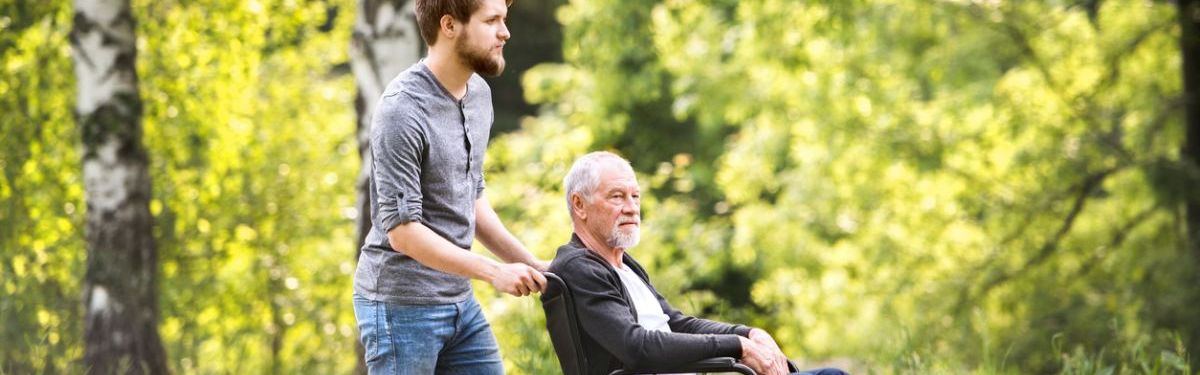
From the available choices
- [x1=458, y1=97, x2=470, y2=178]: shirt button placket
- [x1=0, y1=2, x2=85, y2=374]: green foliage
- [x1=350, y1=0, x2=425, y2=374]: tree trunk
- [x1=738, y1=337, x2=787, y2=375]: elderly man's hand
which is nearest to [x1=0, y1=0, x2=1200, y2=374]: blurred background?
[x1=0, y1=2, x2=85, y2=374]: green foliage

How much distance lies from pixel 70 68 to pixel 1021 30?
717 cm

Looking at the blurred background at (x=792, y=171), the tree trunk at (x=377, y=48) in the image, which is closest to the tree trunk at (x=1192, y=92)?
the blurred background at (x=792, y=171)

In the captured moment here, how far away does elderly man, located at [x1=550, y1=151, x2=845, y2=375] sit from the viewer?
3221 mm

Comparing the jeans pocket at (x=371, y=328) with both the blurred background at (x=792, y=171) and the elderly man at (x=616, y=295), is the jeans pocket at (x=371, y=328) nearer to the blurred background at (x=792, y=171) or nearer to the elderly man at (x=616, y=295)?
the elderly man at (x=616, y=295)

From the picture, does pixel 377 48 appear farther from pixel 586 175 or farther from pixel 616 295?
pixel 616 295

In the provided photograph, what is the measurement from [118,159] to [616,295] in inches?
170

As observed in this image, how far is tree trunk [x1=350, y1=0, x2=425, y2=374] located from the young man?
252 cm

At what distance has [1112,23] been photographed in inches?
492

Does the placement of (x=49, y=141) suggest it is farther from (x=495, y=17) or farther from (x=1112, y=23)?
(x=1112, y=23)

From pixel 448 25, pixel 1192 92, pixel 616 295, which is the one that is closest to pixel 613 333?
pixel 616 295

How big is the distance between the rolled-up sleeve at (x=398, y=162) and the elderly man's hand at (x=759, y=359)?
0.83 m

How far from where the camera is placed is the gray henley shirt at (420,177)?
2801 millimetres

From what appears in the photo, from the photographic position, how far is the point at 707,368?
126 inches

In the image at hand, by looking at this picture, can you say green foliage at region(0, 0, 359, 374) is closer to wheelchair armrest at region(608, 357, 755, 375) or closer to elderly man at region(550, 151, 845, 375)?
A: elderly man at region(550, 151, 845, 375)
